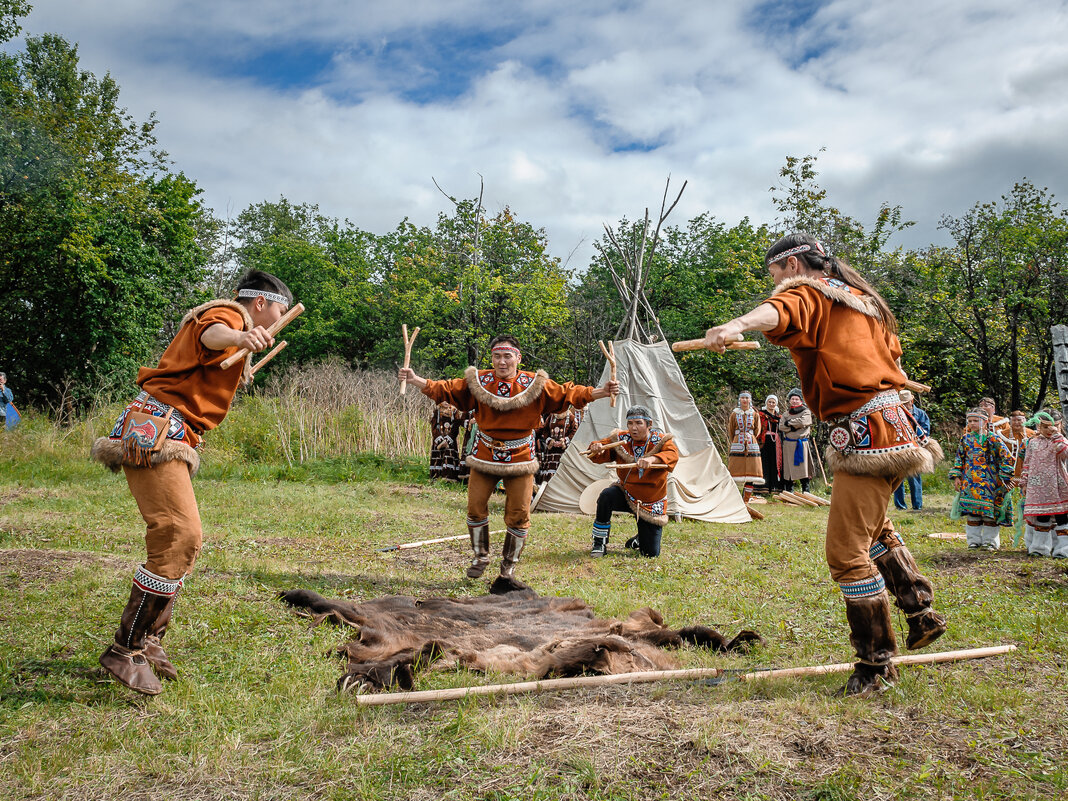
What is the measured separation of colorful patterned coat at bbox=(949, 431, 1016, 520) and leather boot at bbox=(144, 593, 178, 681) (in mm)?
7330

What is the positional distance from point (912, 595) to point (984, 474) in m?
5.25

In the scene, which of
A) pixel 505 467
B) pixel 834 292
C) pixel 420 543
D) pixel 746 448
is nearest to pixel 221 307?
pixel 834 292

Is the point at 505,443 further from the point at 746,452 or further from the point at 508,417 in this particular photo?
the point at 746,452

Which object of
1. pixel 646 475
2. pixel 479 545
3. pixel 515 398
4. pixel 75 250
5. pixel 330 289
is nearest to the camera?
pixel 515 398

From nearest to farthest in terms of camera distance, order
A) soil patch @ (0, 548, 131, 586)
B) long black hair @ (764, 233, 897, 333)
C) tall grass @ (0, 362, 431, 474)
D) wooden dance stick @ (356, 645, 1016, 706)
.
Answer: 1. wooden dance stick @ (356, 645, 1016, 706)
2. long black hair @ (764, 233, 897, 333)
3. soil patch @ (0, 548, 131, 586)
4. tall grass @ (0, 362, 431, 474)

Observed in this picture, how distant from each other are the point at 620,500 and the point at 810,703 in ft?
13.7

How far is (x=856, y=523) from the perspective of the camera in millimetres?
3104

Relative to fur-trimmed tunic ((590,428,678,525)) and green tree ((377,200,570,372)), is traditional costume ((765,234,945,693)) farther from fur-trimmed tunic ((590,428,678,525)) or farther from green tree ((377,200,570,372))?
green tree ((377,200,570,372))

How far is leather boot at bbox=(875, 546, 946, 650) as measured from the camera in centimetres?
324

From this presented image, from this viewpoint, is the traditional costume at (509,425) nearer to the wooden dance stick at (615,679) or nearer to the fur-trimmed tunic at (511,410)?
the fur-trimmed tunic at (511,410)

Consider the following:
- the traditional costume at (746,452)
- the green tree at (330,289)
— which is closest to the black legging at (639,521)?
the traditional costume at (746,452)

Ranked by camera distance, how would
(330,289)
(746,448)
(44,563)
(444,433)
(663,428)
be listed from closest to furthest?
1. (44,563)
2. (663,428)
3. (444,433)
4. (746,448)
5. (330,289)

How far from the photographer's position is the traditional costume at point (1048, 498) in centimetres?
693

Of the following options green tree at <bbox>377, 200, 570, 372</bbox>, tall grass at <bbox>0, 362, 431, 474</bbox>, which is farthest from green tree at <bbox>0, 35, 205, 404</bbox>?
green tree at <bbox>377, 200, 570, 372</bbox>
